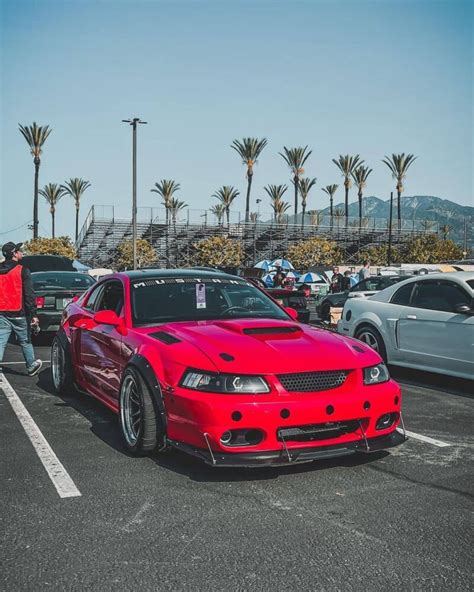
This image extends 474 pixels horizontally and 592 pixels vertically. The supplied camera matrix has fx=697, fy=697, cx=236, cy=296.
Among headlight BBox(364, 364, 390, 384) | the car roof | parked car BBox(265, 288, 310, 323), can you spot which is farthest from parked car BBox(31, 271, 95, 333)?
headlight BBox(364, 364, 390, 384)

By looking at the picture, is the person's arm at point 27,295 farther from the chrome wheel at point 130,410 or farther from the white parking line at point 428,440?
the white parking line at point 428,440

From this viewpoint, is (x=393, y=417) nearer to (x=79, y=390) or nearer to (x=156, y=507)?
(x=156, y=507)

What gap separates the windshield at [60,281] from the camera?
510 inches

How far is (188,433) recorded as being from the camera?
4434 millimetres


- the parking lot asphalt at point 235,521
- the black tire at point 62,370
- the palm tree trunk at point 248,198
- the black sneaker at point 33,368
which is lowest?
the black sneaker at point 33,368

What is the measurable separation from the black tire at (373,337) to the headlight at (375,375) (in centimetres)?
419

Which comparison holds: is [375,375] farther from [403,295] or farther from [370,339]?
[370,339]

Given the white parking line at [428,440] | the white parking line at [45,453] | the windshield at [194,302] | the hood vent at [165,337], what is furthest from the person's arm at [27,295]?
the white parking line at [428,440]

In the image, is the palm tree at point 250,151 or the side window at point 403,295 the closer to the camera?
the side window at point 403,295

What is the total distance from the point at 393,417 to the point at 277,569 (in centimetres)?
192

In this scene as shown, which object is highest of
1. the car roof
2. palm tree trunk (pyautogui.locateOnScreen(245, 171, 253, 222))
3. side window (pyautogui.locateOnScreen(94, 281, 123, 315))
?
palm tree trunk (pyautogui.locateOnScreen(245, 171, 253, 222))

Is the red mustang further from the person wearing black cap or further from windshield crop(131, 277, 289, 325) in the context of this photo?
the person wearing black cap

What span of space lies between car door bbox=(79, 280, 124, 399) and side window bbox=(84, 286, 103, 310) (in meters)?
0.07

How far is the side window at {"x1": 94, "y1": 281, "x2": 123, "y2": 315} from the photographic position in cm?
614
